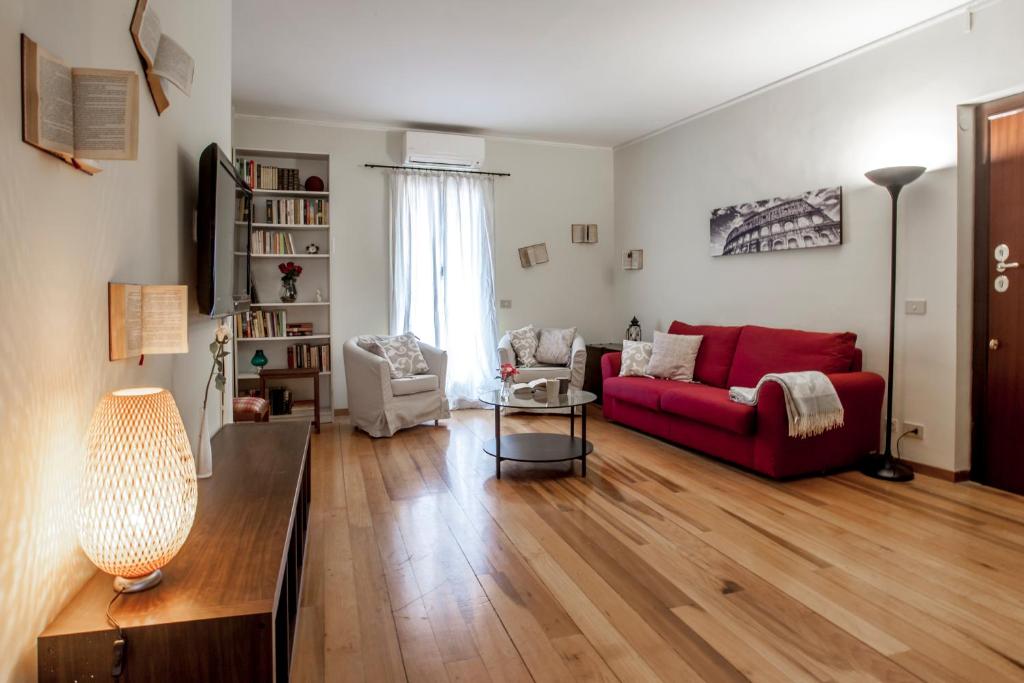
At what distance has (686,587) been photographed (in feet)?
7.89

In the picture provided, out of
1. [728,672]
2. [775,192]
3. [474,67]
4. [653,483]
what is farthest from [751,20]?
[728,672]

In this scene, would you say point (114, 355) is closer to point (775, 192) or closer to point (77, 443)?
point (77, 443)

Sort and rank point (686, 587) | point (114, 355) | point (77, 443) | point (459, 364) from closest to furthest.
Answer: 1. point (77, 443)
2. point (114, 355)
3. point (686, 587)
4. point (459, 364)

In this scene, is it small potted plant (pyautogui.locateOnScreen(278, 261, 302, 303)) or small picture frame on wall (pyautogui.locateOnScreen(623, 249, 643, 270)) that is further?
small picture frame on wall (pyautogui.locateOnScreen(623, 249, 643, 270))

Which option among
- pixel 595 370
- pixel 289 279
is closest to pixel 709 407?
pixel 595 370

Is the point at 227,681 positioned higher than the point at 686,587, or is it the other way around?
the point at 227,681

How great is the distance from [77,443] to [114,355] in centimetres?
27

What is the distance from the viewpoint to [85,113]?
4.29 feet

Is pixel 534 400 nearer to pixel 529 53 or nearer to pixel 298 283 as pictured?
pixel 529 53

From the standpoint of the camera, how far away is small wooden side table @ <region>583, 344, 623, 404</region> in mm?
6324

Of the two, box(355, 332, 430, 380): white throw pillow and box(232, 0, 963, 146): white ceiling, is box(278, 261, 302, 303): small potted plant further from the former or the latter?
box(232, 0, 963, 146): white ceiling

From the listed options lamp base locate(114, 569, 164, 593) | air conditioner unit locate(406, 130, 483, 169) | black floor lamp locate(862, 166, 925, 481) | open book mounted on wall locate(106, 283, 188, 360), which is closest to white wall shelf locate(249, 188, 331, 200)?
air conditioner unit locate(406, 130, 483, 169)

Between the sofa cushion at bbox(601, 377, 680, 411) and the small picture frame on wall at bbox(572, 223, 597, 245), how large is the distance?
201 cm

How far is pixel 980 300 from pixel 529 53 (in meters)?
3.23
